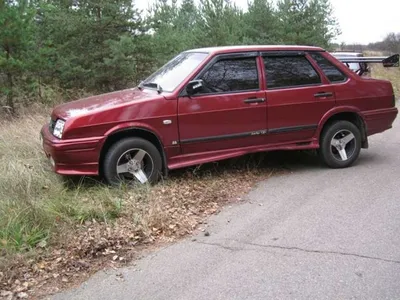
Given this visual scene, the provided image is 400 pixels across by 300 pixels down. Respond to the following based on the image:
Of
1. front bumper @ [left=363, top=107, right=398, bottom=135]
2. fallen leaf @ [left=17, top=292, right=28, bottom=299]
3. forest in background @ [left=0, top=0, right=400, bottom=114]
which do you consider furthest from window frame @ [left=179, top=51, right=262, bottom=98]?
forest in background @ [left=0, top=0, right=400, bottom=114]

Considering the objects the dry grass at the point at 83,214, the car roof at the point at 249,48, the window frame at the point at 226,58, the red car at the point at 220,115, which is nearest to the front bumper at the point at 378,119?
the red car at the point at 220,115

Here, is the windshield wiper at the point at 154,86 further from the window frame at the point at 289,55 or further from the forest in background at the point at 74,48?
the forest in background at the point at 74,48

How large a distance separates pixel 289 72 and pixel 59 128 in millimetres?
3317

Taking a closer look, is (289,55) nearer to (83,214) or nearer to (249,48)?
(249,48)

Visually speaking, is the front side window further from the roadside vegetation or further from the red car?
the roadside vegetation

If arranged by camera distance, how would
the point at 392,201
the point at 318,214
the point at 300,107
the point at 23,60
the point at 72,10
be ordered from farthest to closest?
the point at 72,10
the point at 23,60
the point at 300,107
the point at 392,201
the point at 318,214

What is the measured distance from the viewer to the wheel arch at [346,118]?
6.84 metres

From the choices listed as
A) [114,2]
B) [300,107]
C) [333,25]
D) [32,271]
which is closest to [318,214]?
[300,107]

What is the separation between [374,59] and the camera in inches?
339

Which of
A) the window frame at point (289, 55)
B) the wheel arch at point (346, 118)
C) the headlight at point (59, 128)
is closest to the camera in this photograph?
the headlight at point (59, 128)

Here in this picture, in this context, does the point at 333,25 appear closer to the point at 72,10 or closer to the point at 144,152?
the point at 72,10

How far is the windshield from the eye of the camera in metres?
6.20

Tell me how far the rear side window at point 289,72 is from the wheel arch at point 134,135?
1.80 metres

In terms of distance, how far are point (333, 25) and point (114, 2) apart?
16.3 metres
